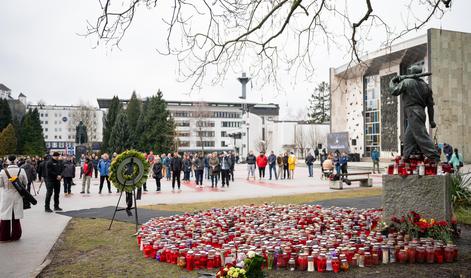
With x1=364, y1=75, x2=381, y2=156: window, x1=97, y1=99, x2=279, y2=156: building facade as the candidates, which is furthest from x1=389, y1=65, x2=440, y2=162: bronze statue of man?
x1=97, y1=99, x2=279, y2=156: building facade

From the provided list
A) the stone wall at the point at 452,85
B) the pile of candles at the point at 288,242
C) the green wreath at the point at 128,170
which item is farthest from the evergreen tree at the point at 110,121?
the pile of candles at the point at 288,242

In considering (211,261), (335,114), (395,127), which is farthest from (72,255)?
(335,114)

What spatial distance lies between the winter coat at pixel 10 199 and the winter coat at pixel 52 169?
4.06 meters

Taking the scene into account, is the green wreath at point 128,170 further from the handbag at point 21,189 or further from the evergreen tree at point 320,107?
the evergreen tree at point 320,107

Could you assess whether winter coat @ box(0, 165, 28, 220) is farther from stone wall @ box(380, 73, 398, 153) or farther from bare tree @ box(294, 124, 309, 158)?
bare tree @ box(294, 124, 309, 158)

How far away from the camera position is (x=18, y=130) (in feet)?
260

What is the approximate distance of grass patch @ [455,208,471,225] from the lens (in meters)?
9.63

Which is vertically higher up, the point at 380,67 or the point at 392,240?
the point at 380,67

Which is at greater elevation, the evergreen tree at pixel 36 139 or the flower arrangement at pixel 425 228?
the evergreen tree at pixel 36 139

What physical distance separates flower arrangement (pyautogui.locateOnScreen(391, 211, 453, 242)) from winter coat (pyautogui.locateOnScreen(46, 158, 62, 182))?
10978mm

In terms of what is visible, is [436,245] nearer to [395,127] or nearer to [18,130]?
[395,127]

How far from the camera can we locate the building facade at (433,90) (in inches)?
1719

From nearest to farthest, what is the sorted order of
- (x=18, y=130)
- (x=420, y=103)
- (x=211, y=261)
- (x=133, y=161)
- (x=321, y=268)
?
(x=321, y=268) < (x=211, y=261) < (x=420, y=103) < (x=133, y=161) < (x=18, y=130)

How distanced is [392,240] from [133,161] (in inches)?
251
